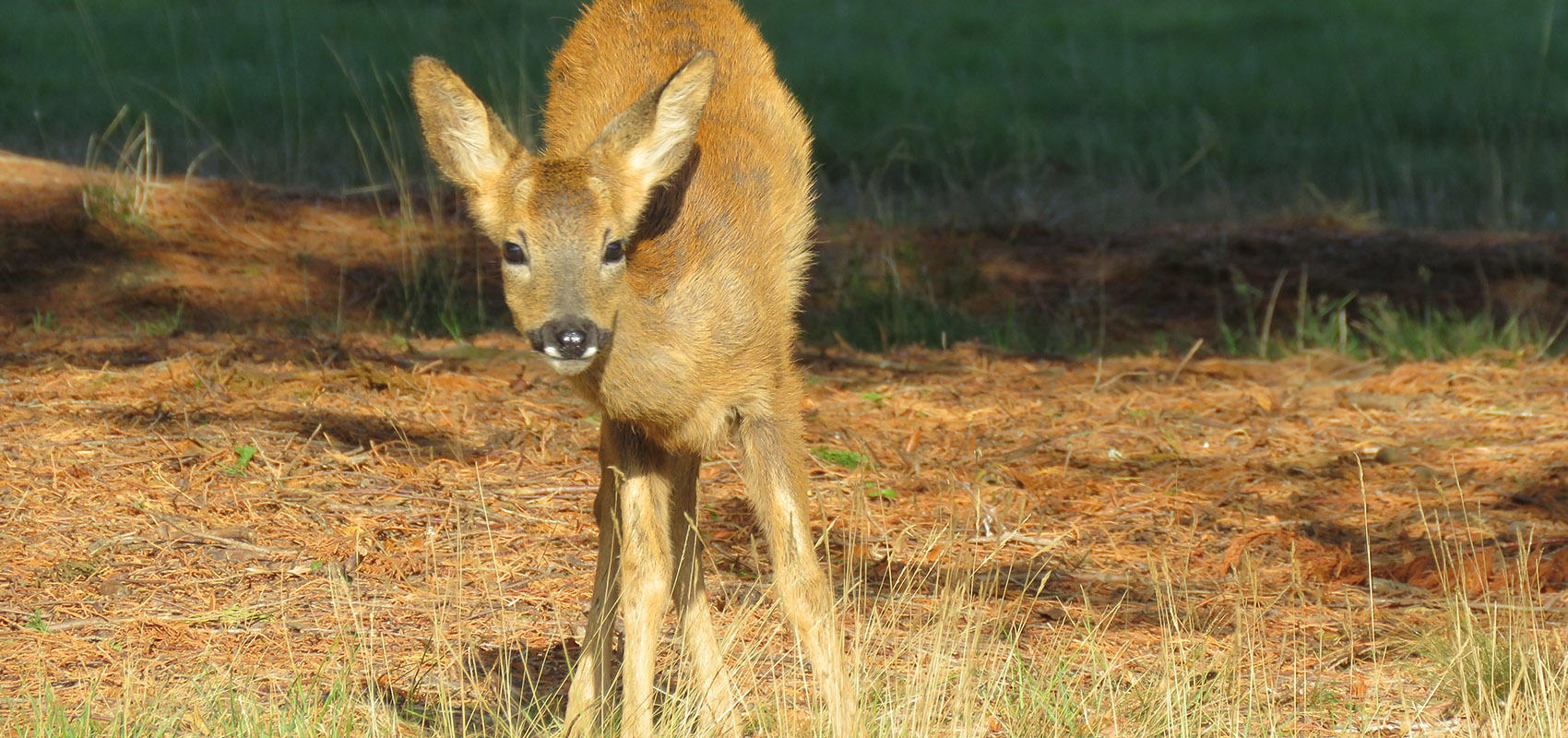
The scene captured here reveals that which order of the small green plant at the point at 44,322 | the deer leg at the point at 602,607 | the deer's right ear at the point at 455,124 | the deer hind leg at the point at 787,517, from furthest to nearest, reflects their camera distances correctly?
the small green plant at the point at 44,322, the deer hind leg at the point at 787,517, the deer leg at the point at 602,607, the deer's right ear at the point at 455,124


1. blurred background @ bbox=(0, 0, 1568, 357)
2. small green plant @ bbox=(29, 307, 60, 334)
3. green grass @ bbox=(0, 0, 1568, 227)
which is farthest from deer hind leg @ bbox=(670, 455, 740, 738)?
green grass @ bbox=(0, 0, 1568, 227)

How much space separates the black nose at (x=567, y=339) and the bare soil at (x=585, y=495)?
0.71 metres

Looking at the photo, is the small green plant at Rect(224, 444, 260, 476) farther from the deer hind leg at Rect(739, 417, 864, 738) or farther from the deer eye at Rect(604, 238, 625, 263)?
the deer eye at Rect(604, 238, 625, 263)

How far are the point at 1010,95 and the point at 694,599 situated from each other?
1400 cm

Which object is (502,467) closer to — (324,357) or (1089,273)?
(324,357)

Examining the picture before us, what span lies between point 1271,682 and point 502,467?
2713mm

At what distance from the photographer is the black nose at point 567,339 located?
3.68m

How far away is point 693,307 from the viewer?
4.14m

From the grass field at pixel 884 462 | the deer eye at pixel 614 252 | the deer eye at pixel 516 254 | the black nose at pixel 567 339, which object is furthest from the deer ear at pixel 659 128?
the grass field at pixel 884 462

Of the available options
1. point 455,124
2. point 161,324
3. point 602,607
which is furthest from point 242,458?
point 161,324

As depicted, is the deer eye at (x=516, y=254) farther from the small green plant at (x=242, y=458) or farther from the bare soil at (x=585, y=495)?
the small green plant at (x=242, y=458)

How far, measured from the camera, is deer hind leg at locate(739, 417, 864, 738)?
14.0 ft

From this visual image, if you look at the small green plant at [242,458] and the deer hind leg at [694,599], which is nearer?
the deer hind leg at [694,599]

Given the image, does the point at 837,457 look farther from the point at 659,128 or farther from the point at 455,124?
the point at 455,124
